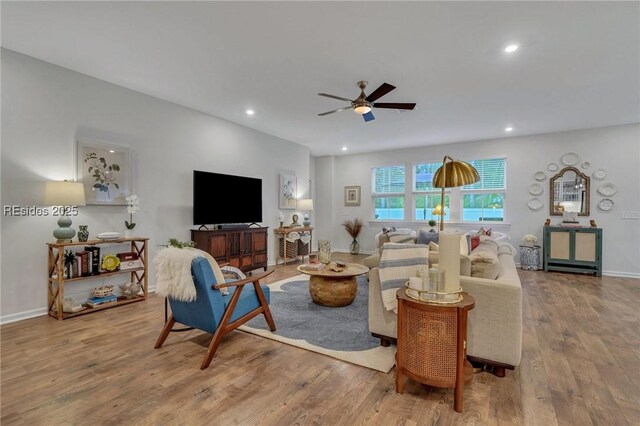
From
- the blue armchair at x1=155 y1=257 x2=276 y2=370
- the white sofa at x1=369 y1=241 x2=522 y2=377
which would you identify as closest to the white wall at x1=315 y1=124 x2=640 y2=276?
the white sofa at x1=369 y1=241 x2=522 y2=377

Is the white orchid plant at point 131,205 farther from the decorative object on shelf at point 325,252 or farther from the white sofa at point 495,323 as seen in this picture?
the white sofa at point 495,323

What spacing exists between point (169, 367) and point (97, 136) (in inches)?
121

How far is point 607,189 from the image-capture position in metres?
5.77

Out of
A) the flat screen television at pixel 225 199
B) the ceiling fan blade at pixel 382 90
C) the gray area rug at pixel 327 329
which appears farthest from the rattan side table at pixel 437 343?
the flat screen television at pixel 225 199

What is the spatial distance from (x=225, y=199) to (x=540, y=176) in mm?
6227

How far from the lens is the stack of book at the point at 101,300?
142 inches

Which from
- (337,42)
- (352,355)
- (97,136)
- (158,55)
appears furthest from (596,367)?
(97,136)

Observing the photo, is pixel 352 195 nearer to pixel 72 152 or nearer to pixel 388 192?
pixel 388 192

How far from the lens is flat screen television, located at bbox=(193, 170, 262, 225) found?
4.76 meters

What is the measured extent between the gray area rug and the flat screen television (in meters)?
1.76

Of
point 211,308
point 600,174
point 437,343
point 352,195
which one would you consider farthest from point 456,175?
point 352,195

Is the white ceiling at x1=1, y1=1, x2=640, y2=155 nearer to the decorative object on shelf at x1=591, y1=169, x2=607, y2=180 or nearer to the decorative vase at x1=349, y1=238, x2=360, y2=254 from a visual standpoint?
the decorative object on shelf at x1=591, y1=169, x2=607, y2=180

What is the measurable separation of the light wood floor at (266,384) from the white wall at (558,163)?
3599 mm

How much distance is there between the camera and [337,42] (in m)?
2.92
